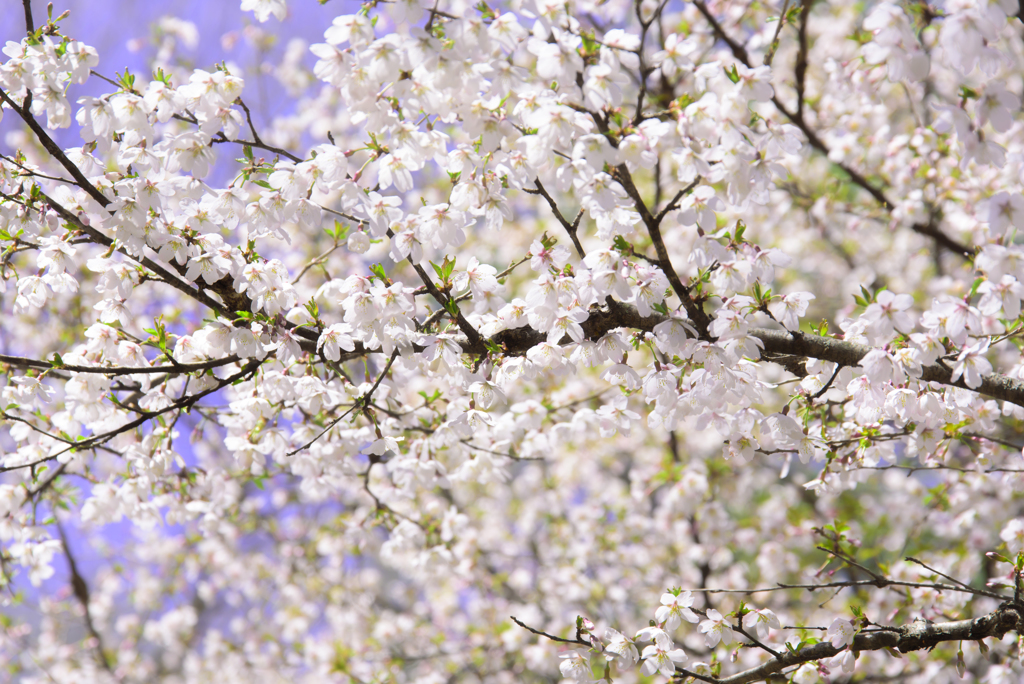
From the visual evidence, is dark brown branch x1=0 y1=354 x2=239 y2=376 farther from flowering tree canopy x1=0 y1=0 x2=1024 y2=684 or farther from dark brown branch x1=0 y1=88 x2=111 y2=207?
dark brown branch x1=0 y1=88 x2=111 y2=207

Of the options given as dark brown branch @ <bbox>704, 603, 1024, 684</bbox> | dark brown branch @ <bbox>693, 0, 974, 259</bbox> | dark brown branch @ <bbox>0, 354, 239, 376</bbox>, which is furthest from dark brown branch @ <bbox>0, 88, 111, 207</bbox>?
dark brown branch @ <bbox>693, 0, 974, 259</bbox>

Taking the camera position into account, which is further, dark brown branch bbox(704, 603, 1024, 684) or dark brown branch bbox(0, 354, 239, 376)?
dark brown branch bbox(704, 603, 1024, 684)

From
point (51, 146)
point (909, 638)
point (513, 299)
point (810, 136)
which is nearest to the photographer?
point (51, 146)

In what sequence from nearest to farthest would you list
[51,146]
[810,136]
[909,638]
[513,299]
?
[51,146] → [909,638] → [513,299] → [810,136]

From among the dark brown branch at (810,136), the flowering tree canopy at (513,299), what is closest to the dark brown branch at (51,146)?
the flowering tree canopy at (513,299)

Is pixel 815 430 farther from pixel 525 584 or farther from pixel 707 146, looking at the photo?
pixel 525 584

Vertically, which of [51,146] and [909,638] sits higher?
[51,146]

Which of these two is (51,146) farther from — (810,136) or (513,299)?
(810,136)

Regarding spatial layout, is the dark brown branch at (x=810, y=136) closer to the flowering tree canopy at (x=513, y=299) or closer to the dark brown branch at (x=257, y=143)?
the flowering tree canopy at (x=513, y=299)

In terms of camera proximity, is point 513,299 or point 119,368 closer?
point 119,368

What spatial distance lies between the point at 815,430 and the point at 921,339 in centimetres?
101

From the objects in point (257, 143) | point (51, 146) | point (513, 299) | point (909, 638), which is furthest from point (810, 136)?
point (51, 146)

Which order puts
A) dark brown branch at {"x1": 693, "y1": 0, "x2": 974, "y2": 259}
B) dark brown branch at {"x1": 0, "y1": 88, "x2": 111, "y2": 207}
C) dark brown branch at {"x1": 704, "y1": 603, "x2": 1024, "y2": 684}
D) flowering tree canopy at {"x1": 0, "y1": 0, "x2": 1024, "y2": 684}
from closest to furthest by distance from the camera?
1. flowering tree canopy at {"x1": 0, "y1": 0, "x2": 1024, "y2": 684}
2. dark brown branch at {"x1": 0, "y1": 88, "x2": 111, "y2": 207}
3. dark brown branch at {"x1": 704, "y1": 603, "x2": 1024, "y2": 684}
4. dark brown branch at {"x1": 693, "y1": 0, "x2": 974, "y2": 259}

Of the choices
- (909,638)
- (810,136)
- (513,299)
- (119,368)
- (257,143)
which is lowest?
(909,638)
